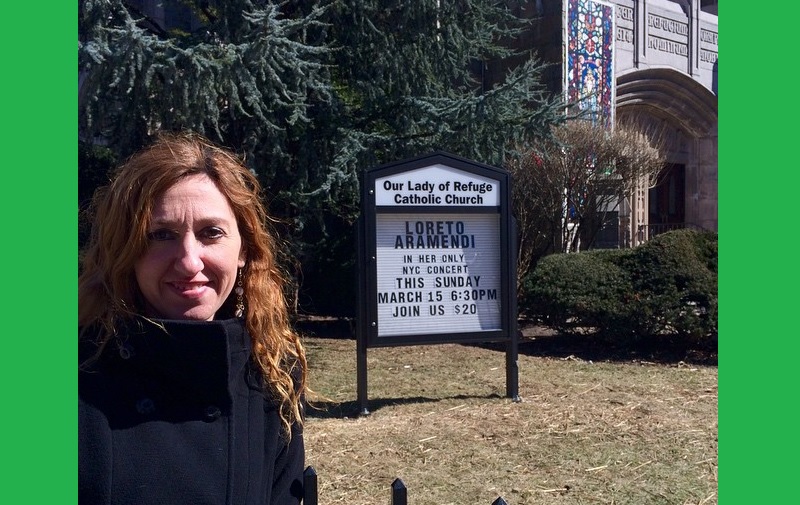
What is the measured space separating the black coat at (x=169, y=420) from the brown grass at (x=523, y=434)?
250 cm

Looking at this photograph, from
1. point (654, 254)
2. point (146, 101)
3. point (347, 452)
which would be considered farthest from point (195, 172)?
point (654, 254)

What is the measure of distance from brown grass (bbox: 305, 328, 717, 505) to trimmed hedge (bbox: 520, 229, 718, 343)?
562 mm

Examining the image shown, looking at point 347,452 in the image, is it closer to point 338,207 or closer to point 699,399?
point 699,399

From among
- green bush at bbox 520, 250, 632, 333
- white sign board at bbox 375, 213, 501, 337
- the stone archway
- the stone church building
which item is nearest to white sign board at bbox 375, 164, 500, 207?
white sign board at bbox 375, 213, 501, 337

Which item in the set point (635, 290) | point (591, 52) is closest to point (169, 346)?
point (635, 290)

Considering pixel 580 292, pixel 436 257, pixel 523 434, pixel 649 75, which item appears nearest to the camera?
pixel 523 434

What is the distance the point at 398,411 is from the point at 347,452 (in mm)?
1192

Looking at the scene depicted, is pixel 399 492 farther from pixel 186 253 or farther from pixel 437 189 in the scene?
pixel 437 189

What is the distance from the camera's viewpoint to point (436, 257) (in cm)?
652

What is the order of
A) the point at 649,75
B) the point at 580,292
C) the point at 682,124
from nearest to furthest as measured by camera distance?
the point at 580,292 < the point at 649,75 < the point at 682,124

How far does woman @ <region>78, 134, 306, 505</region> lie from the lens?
158cm

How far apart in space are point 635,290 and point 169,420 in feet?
25.9

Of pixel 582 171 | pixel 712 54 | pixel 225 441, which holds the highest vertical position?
pixel 712 54

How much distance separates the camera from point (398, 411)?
6172 millimetres
